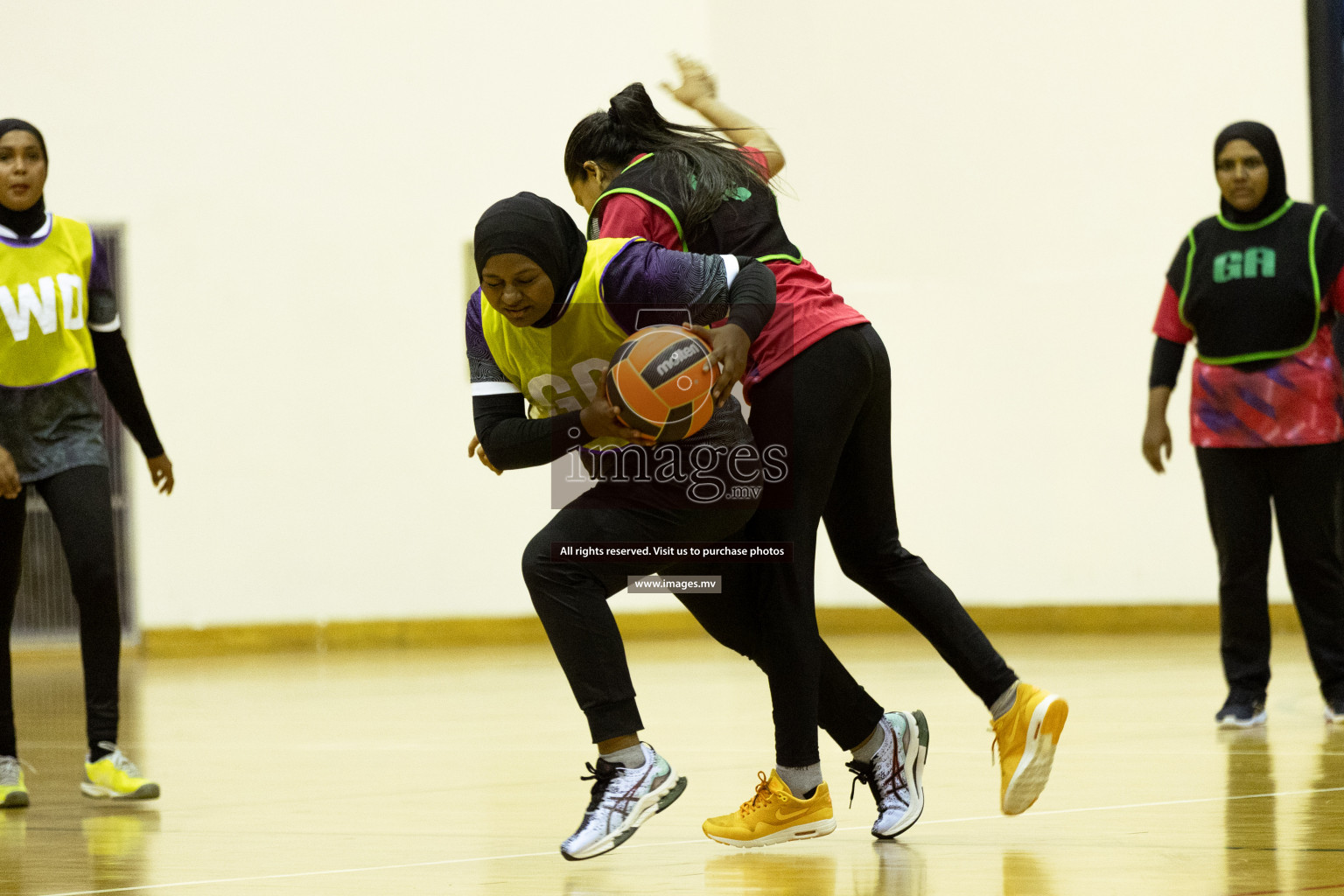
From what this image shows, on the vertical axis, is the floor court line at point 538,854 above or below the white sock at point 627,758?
below

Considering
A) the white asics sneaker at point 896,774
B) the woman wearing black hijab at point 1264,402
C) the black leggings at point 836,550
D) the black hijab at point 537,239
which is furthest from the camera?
the woman wearing black hijab at point 1264,402

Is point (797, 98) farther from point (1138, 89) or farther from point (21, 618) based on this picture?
point (21, 618)

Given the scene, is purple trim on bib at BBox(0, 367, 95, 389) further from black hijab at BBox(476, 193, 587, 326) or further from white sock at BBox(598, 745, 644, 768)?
white sock at BBox(598, 745, 644, 768)

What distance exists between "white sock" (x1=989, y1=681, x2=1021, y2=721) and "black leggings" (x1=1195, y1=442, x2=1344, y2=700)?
5.85 feet

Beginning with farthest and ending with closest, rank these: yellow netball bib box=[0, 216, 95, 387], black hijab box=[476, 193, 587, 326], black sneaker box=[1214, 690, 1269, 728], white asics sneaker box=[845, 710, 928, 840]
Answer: black sneaker box=[1214, 690, 1269, 728] → yellow netball bib box=[0, 216, 95, 387] → white asics sneaker box=[845, 710, 928, 840] → black hijab box=[476, 193, 587, 326]

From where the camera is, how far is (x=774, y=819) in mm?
2758

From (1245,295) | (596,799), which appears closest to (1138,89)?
(1245,295)

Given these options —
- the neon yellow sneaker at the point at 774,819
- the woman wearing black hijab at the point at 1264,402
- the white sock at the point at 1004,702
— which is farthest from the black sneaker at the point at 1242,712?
the neon yellow sneaker at the point at 774,819

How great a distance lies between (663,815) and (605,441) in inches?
38.1

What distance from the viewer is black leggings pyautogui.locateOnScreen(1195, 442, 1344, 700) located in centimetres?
443

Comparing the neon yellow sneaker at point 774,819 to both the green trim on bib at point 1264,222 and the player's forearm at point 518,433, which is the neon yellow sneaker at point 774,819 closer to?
the player's forearm at point 518,433

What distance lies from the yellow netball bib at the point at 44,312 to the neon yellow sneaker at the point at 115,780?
0.92m

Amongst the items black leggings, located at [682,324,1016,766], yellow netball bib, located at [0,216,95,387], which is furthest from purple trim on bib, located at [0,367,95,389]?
black leggings, located at [682,324,1016,766]

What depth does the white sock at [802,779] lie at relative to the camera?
2.76 metres
